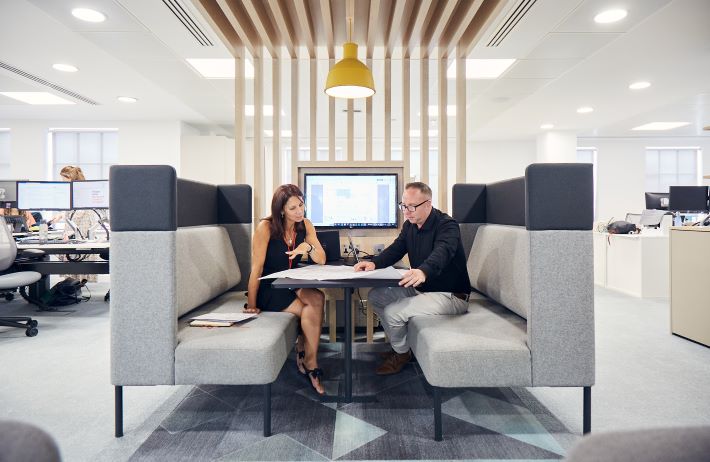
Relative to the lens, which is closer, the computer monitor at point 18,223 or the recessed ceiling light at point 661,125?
the computer monitor at point 18,223

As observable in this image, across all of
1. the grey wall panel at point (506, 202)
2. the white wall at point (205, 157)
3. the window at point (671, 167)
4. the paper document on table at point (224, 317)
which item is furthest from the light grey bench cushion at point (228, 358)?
the window at point (671, 167)

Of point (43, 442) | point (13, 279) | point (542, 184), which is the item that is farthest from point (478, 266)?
point (13, 279)

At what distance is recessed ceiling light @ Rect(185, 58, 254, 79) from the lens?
4797mm

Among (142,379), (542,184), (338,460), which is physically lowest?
(338,460)

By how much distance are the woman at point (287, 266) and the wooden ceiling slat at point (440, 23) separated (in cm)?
166

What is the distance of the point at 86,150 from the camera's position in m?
8.63

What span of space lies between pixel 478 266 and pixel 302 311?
3.78 ft

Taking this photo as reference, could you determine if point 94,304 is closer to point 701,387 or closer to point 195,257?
point 195,257

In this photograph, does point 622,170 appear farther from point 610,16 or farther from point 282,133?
point 282,133

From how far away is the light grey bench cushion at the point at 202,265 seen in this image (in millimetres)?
2158

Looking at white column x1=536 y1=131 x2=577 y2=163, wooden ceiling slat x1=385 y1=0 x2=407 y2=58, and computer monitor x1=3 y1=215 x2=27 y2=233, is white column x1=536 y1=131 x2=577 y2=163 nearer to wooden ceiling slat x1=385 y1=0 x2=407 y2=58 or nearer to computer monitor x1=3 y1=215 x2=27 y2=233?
wooden ceiling slat x1=385 y1=0 x2=407 y2=58

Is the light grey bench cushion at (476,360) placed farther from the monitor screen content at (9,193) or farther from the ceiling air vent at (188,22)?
the monitor screen content at (9,193)

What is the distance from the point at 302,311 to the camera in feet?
7.91

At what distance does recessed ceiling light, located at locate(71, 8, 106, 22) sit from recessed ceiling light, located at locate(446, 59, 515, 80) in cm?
Result: 324
